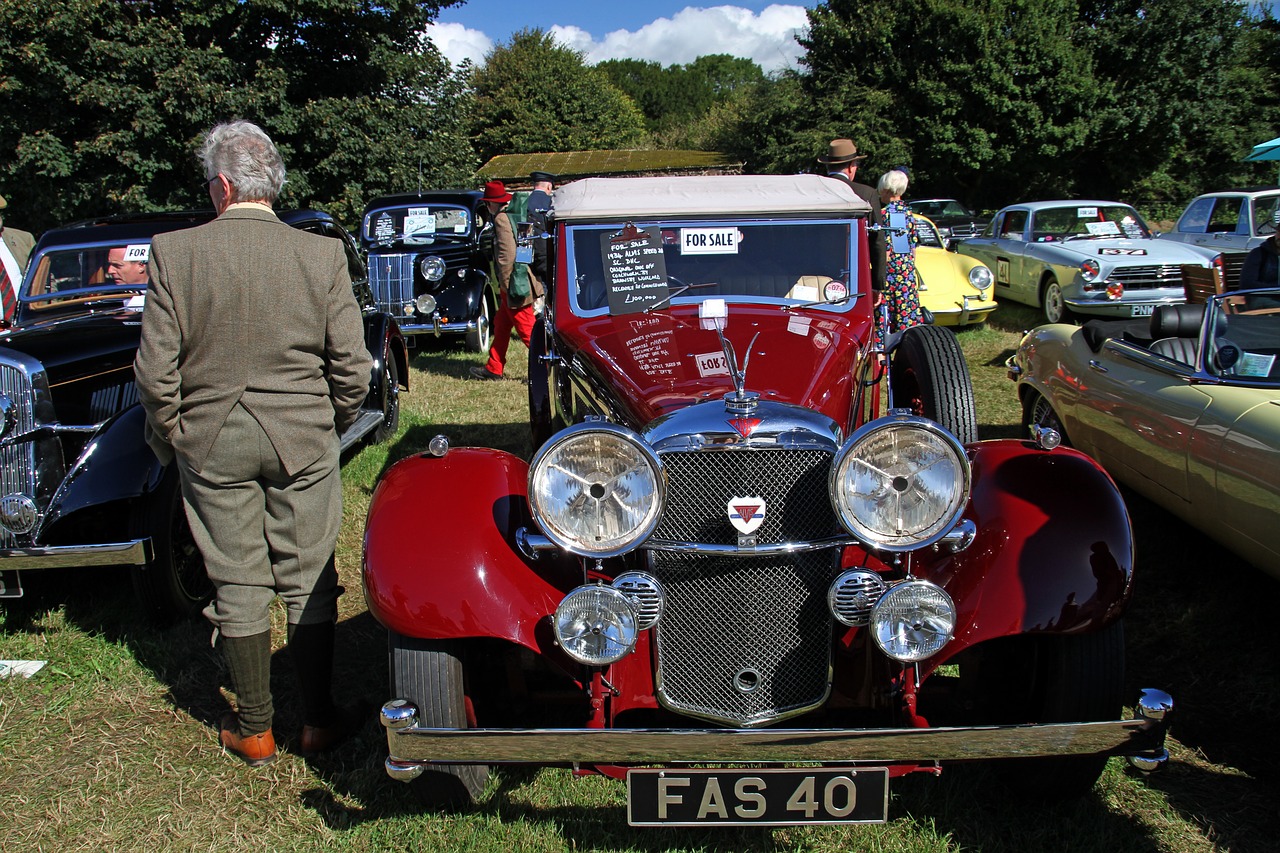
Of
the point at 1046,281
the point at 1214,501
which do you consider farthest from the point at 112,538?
the point at 1046,281

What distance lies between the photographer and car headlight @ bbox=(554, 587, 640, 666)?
7.88ft

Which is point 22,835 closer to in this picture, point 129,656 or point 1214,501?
point 129,656

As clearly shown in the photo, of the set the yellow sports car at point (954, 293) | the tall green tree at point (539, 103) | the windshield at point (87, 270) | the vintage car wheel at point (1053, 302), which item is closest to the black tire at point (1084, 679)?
the windshield at point (87, 270)

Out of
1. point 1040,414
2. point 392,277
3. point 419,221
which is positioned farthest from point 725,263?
point 419,221

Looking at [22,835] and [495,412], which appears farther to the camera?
[495,412]

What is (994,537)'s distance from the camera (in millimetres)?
2672

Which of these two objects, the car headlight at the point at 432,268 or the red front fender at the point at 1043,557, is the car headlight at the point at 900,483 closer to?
the red front fender at the point at 1043,557

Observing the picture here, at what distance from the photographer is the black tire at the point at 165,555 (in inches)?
154

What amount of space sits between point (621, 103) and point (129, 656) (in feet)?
159

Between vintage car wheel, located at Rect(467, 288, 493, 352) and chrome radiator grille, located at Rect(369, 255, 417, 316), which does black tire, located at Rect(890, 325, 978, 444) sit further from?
chrome radiator grille, located at Rect(369, 255, 417, 316)

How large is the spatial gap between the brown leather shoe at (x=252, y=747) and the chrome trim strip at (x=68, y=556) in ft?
3.18

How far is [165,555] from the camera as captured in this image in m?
3.97

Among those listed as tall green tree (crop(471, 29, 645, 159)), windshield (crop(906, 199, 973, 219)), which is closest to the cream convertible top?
windshield (crop(906, 199, 973, 219))

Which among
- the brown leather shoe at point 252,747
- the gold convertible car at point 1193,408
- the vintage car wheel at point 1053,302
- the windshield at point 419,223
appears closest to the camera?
the brown leather shoe at point 252,747
